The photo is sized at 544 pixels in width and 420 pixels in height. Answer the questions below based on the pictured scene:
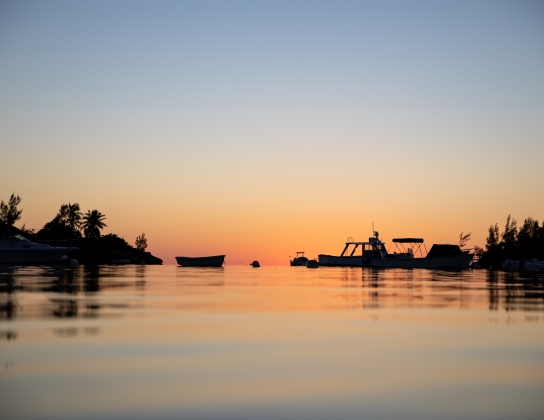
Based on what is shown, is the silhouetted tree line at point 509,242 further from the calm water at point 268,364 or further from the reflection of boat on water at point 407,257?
the calm water at point 268,364

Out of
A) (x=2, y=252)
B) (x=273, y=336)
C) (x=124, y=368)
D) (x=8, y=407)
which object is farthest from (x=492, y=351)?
(x=2, y=252)

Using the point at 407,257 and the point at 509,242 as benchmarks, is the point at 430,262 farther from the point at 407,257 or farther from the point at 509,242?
the point at 509,242

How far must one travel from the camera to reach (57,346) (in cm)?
1580

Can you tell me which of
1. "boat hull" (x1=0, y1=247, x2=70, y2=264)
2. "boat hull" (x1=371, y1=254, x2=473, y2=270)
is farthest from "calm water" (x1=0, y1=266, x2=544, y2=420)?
"boat hull" (x1=0, y1=247, x2=70, y2=264)

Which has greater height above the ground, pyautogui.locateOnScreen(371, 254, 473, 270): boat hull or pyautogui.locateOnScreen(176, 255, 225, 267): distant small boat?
pyautogui.locateOnScreen(371, 254, 473, 270): boat hull

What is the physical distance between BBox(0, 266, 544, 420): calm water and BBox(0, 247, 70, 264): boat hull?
314ft

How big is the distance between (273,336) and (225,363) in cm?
462

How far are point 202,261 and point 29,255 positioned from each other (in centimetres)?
6017

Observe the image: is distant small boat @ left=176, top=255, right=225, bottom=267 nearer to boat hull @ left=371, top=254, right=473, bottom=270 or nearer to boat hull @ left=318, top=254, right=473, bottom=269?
boat hull @ left=318, top=254, right=473, bottom=269

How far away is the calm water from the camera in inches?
398

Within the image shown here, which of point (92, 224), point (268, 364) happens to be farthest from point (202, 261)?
point (268, 364)

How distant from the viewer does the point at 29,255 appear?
11694 cm

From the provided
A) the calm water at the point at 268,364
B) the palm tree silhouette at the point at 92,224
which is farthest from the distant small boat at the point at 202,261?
the calm water at the point at 268,364

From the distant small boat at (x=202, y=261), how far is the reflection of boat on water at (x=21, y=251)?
2104 inches
